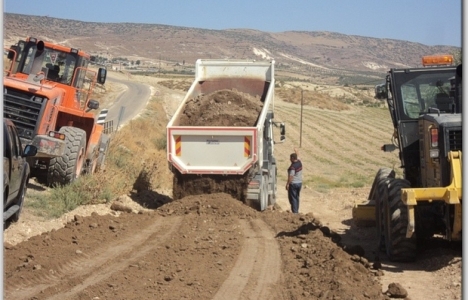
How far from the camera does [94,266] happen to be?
383 inches

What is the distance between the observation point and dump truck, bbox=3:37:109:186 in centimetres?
1628

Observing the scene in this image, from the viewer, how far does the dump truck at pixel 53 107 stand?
1628 centimetres

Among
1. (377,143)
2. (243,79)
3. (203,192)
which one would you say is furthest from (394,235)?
(377,143)

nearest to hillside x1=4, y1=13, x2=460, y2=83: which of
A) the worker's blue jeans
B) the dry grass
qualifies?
the dry grass

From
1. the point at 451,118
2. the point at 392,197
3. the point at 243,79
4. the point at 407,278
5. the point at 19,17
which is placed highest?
the point at 19,17

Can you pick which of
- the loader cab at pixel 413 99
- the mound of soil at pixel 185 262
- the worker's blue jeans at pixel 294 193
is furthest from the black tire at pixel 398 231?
the worker's blue jeans at pixel 294 193

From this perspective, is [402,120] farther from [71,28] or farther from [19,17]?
[71,28]

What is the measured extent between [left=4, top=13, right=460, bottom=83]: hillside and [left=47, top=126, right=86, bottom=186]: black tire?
104999 mm

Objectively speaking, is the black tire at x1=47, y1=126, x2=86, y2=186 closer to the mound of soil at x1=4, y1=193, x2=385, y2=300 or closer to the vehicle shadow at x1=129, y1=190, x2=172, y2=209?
the vehicle shadow at x1=129, y1=190, x2=172, y2=209

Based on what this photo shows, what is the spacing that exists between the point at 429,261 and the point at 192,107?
769 centimetres

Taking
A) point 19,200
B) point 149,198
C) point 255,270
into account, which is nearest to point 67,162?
point 149,198

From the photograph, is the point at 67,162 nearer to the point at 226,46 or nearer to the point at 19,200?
the point at 19,200

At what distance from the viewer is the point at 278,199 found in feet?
67.9

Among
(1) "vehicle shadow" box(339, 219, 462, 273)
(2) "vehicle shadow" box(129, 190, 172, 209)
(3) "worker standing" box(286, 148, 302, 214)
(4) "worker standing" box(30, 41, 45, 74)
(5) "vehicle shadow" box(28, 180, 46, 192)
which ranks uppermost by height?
(4) "worker standing" box(30, 41, 45, 74)
